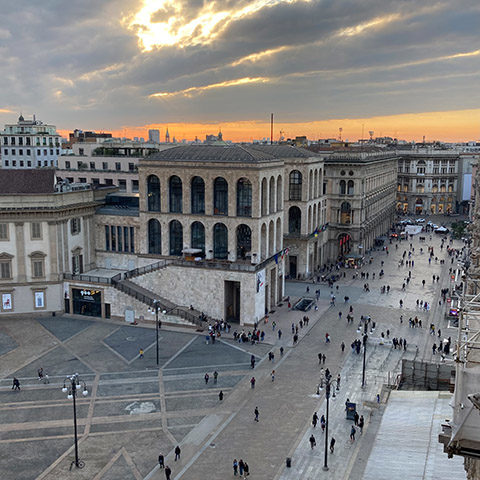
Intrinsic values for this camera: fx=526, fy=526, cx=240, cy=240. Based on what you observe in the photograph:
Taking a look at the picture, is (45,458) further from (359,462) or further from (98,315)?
(98,315)

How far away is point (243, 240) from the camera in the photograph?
200 feet

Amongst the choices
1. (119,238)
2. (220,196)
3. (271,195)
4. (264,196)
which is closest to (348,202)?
(271,195)

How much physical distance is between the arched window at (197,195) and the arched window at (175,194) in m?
1.78

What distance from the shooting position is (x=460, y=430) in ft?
36.3

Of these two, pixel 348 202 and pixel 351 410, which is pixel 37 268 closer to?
pixel 351 410

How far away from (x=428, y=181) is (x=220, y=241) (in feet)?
361

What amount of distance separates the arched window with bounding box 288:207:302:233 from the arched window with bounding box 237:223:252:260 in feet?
68.1

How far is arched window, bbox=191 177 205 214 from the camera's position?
62219 mm

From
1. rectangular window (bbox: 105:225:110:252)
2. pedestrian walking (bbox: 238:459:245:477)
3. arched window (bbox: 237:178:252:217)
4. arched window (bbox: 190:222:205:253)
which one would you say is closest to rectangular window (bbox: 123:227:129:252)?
rectangular window (bbox: 105:225:110:252)

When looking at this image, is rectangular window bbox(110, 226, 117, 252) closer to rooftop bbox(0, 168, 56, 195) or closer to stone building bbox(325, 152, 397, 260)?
rooftop bbox(0, 168, 56, 195)

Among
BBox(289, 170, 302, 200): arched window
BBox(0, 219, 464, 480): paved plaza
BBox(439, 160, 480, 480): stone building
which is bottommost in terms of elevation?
BBox(0, 219, 464, 480): paved plaza

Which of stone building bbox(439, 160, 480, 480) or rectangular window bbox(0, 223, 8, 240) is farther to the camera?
rectangular window bbox(0, 223, 8, 240)

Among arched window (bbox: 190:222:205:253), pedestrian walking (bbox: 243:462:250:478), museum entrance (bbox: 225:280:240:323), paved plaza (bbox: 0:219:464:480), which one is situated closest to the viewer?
pedestrian walking (bbox: 243:462:250:478)

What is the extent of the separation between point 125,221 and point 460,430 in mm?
→ 59599
